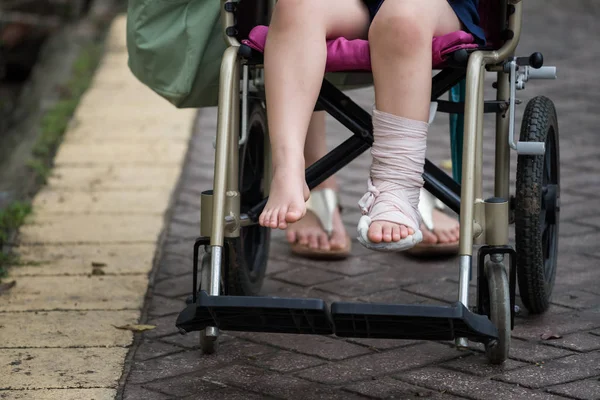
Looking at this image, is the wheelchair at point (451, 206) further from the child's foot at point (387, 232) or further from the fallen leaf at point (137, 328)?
the fallen leaf at point (137, 328)

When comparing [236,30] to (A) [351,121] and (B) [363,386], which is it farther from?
(B) [363,386]

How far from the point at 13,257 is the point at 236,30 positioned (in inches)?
50.1

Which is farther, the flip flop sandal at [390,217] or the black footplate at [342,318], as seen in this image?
the flip flop sandal at [390,217]

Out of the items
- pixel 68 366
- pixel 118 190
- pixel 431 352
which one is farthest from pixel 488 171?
pixel 68 366

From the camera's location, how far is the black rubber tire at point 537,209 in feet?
8.80

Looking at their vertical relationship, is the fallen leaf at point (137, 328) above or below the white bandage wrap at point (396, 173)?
below

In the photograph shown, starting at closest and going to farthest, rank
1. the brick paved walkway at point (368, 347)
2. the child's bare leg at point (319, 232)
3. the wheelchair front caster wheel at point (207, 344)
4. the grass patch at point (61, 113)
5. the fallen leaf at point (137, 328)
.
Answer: the brick paved walkway at point (368, 347), the wheelchair front caster wheel at point (207, 344), the fallen leaf at point (137, 328), the child's bare leg at point (319, 232), the grass patch at point (61, 113)

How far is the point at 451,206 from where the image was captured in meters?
2.75

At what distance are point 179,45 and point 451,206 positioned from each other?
84 cm

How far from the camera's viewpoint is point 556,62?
6059 mm

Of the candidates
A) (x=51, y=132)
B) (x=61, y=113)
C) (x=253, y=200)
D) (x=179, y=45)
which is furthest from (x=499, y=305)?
(x=61, y=113)

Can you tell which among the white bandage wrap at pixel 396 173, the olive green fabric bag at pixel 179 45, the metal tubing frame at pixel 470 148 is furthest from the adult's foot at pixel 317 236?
the metal tubing frame at pixel 470 148

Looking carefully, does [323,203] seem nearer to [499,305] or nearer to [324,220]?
[324,220]

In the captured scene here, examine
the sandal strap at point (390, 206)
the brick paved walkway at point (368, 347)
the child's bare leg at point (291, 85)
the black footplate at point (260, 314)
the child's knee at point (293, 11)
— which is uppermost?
the child's knee at point (293, 11)
